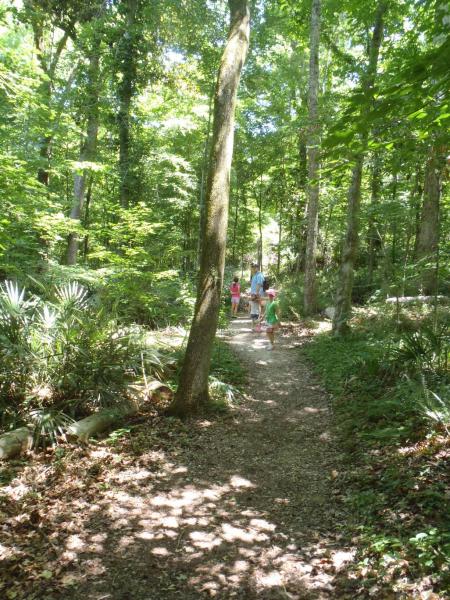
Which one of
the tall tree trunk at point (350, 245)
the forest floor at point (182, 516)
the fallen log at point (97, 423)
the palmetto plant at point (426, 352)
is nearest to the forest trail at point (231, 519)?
the forest floor at point (182, 516)

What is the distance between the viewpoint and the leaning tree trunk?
235 inches

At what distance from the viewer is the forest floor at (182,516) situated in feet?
10.1

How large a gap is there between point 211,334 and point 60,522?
3238 mm

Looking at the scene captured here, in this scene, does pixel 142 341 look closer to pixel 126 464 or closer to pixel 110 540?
pixel 126 464

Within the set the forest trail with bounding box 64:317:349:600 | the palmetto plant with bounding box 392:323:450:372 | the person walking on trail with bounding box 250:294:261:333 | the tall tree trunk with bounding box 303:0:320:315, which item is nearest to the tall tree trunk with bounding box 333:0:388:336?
the tall tree trunk with bounding box 303:0:320:315

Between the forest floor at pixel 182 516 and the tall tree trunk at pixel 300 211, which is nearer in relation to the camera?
the forest floor at pixel 182 516

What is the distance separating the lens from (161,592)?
9.90 feet

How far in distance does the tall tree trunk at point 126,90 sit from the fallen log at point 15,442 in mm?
11108

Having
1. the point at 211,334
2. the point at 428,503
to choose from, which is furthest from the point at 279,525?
the point at 211,334

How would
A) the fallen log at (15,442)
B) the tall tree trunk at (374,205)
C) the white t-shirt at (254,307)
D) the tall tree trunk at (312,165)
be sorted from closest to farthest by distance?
the fallen log at (15,442) → the tall tree trunk at (374,205) → the tall tree trunk at (312,165) → the white t-shirt at (254,307)

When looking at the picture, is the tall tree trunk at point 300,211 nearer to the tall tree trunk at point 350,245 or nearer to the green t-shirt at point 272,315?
the tall tree trunk at point 350,245

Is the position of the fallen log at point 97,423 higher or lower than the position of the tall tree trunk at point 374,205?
lower

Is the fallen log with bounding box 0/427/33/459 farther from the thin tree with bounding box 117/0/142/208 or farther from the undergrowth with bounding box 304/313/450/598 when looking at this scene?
the thin tree with bounding box 117/0/142/208

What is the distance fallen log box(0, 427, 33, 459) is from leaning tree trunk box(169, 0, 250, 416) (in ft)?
6.71
